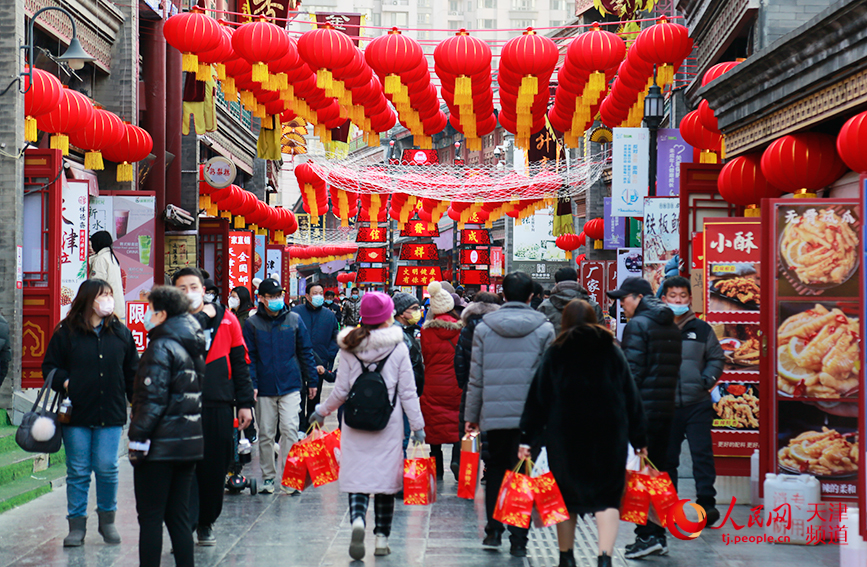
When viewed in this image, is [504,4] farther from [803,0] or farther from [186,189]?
[803,0]

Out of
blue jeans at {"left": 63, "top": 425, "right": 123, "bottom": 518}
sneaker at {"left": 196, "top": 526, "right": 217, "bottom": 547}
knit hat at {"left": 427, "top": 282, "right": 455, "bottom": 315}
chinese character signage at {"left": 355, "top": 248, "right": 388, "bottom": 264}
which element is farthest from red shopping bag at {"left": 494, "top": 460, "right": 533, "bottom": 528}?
chinese character signage at {"left": 355, "top": 248, "right": 388, "bottom": 264}

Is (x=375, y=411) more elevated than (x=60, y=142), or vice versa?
(x=60, y=142)

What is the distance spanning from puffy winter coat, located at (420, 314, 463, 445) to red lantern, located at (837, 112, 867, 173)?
4.04 meters

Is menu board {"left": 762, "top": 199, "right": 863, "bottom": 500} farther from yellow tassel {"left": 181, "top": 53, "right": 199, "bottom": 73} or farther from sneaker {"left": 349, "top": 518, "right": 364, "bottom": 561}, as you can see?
yellow tassel {"left": 181, "top": 53, "right": 199, "bottom": 73}

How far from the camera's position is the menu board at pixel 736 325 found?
27.9 ft

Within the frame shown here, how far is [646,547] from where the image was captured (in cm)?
668

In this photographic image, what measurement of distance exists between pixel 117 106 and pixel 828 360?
12.8 meters

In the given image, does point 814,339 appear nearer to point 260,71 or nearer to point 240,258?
point 260,71

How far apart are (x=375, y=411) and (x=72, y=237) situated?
269 inches

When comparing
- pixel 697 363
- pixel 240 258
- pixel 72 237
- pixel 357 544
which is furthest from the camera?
pixel 240 258

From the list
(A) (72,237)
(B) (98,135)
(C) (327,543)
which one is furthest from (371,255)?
(C) (327,543)

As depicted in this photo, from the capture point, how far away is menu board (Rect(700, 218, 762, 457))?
8.49 metres

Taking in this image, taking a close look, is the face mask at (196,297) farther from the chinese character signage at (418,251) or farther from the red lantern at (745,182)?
the chinese character signage at (418,251)

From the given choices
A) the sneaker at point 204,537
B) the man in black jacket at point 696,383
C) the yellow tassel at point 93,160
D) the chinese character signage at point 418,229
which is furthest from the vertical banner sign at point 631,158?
the chinese character signage at point 418,229
